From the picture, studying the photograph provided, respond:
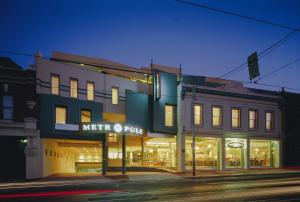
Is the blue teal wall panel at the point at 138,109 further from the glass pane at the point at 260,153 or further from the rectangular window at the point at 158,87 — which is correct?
the glass pane at the point at 260,153

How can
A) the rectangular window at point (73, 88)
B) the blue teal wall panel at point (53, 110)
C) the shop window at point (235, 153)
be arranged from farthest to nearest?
the shop window at point (235, 153) < the rectangular window at point (73, 88) < the blue teal wall panel at point (53, 110)

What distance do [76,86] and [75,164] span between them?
13611mm

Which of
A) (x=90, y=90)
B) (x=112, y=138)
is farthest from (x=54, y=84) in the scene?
(x=112, y=138)

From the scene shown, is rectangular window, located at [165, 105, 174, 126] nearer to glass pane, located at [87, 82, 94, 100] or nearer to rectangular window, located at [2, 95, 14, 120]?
glass pane, located at [87, 82, 94, 100]

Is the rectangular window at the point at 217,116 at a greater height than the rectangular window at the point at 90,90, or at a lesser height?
lesser

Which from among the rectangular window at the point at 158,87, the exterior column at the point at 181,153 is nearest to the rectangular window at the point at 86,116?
the rectangular window at the point at 158,87

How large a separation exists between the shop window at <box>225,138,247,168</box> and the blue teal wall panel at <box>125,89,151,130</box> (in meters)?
9.76

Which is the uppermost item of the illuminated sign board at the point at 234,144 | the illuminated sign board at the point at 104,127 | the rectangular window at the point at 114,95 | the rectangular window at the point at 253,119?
the rectangular window at the point at 114,95

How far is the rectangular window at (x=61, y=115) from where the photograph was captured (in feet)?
95.5

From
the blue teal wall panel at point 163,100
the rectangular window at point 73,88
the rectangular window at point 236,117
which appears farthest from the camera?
the rectangular window at point 236,117

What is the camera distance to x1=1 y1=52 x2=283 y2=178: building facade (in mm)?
28609

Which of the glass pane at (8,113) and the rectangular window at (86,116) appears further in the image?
the rectangular window at (86,116)

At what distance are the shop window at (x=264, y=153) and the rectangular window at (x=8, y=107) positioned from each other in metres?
26.8

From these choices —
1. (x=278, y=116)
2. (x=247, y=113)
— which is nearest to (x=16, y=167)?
(x=247, y=113)
